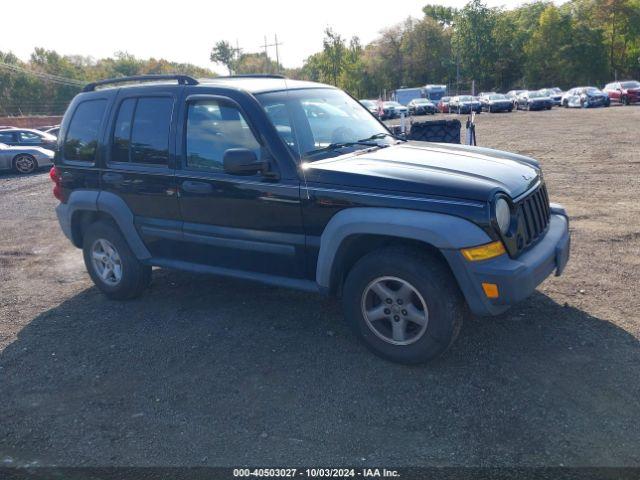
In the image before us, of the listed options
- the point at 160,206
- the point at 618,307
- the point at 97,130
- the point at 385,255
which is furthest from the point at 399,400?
the point at 97,130

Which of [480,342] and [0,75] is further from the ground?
[0,75]

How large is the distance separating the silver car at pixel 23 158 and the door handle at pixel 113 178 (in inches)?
556

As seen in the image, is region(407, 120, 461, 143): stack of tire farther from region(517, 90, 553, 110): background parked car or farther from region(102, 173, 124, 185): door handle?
region(517, 90, 553, 110): background parked car

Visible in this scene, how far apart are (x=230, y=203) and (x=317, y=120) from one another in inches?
39.6

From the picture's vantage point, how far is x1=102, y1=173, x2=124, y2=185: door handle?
5.20 metres

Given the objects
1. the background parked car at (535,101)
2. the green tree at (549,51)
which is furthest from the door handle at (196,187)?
the green tree at (549,51)

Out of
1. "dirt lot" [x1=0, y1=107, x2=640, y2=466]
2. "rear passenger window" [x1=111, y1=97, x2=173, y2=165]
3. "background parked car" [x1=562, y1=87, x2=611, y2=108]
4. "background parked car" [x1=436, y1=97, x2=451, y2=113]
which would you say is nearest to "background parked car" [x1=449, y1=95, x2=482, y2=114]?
"background parked car" [x1=436, y1=97, x2=451, y2=113]

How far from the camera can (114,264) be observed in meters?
5.60

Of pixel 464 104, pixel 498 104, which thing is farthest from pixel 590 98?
pixel 464 104

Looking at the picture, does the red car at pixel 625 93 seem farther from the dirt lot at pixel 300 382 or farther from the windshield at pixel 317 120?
the windshield at pixel 317 120

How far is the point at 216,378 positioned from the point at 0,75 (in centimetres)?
5770

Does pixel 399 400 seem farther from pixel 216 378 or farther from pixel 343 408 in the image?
pixel 216 378

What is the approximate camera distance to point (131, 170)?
5.11 meters

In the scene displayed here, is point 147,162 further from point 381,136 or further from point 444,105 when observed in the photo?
point 444,105
